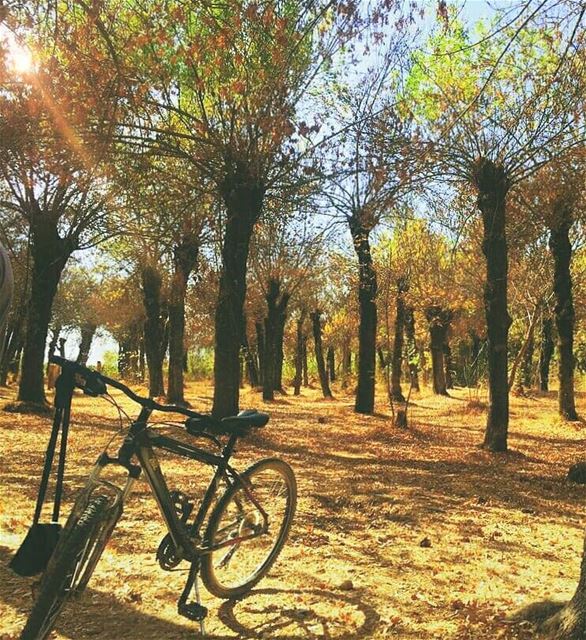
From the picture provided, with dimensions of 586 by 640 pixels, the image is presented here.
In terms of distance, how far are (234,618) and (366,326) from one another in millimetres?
15751

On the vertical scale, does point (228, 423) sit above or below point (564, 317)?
below

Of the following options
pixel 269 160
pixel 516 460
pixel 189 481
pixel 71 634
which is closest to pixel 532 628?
pixel 71 634

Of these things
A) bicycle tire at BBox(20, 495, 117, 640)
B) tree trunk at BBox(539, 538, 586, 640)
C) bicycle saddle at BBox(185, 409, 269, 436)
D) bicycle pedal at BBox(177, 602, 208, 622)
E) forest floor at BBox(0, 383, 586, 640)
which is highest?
bicycle saddle at BBox(185, 409, 269, 436)

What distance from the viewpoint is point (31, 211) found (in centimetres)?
1504

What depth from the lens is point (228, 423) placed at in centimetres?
339

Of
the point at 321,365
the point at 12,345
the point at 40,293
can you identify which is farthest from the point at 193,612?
the point at 12,345

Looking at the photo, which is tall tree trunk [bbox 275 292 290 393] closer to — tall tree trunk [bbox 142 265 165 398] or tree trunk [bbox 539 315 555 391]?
tall tree trunk [bbox 142 265 165 398]

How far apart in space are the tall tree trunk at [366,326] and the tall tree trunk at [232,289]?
705 centimetres

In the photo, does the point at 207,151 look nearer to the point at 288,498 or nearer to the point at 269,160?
the point at 269,160

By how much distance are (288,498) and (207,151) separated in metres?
8.15

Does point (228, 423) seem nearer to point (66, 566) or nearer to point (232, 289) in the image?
point (66, 566)

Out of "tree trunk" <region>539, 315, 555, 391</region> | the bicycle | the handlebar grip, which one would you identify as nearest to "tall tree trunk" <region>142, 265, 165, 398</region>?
the bicycle

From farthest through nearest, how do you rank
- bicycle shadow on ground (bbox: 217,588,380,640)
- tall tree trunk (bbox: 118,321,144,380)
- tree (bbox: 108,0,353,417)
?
tall tree trunk (bbox: 118,321,144,380) → tree (bbox: 108,0,353,417) → bicycle shadow on ground (bbox: 217,588,380,640)

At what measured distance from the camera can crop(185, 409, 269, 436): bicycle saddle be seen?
10.7ft
